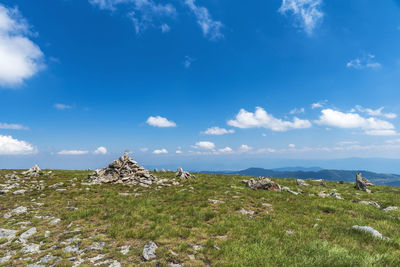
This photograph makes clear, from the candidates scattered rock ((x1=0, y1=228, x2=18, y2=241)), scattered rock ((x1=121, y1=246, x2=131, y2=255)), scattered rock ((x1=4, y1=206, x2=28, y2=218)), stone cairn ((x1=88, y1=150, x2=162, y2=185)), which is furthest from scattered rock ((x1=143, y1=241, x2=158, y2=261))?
stone cairn ((x1=88, y1=150, x2=162, y2=185))

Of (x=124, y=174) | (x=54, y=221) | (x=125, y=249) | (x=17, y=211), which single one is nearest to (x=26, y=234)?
(x=54, y=221)

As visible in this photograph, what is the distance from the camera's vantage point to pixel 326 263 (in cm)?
588

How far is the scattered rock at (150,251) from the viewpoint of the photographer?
6.63m

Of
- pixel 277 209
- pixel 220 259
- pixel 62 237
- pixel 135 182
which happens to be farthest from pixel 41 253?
pixel 135 182

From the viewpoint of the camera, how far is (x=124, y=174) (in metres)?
24.0

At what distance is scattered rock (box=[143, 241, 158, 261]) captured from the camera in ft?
21.7

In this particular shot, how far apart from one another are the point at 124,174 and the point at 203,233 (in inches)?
721

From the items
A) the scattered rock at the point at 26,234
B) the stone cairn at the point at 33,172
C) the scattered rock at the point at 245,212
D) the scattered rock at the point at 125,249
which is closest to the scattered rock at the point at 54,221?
the scattered rock at the point at 26,234

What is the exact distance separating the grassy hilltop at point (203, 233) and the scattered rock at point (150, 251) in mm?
164

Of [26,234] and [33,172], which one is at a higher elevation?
[33,172]

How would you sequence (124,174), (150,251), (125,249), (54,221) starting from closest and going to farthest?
(150,251), (125,249), (54,221), (124,174)

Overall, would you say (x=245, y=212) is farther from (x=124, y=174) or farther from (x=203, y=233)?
(x=124, y=174)

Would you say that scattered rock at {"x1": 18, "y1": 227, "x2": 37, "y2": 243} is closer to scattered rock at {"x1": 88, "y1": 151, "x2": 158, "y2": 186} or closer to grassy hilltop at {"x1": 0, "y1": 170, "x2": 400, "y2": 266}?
grassy hilltop at {"x1": 0, "y1": 170, "x2": 400, "y2": 266}

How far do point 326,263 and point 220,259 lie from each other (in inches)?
134
